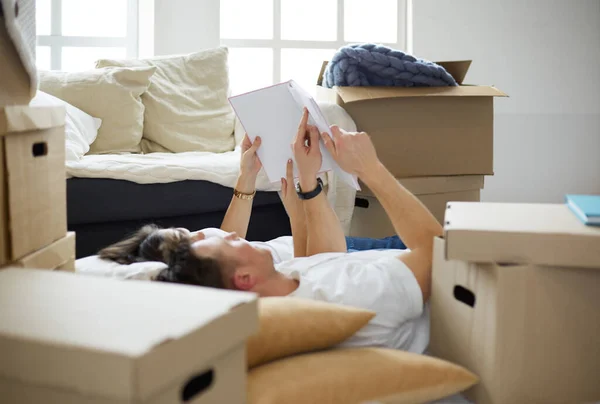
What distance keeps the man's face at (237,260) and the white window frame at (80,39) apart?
2657 mm

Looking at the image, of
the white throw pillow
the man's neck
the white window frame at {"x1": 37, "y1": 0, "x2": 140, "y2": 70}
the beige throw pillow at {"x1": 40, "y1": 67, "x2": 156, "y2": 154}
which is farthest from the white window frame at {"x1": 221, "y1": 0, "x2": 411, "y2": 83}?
the man's neck

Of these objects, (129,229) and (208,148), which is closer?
(129,229)

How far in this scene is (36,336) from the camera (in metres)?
0.73

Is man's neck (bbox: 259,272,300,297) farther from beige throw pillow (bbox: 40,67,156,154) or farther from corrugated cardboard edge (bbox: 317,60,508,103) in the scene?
beige throw pillow (bbox: 40,67,156,154)

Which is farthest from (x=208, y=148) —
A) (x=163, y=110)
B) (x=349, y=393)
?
(x=349, y=393)

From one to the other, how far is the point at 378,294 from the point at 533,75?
3219 millimetres

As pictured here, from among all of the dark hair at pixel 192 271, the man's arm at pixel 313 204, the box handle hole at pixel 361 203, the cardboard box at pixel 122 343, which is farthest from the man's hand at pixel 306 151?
the box handle hole at pixel 361 203

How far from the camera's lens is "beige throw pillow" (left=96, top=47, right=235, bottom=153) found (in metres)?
2.88

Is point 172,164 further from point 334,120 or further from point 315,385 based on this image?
point 315,385

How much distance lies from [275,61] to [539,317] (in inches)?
121

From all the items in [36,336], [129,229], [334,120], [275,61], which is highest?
[275,61]

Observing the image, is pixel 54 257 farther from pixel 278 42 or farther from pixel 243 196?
pixel 278 42

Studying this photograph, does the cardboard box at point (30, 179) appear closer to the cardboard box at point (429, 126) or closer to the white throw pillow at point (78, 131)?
the white throw pillow at point (78, 131)

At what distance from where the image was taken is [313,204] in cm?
165
